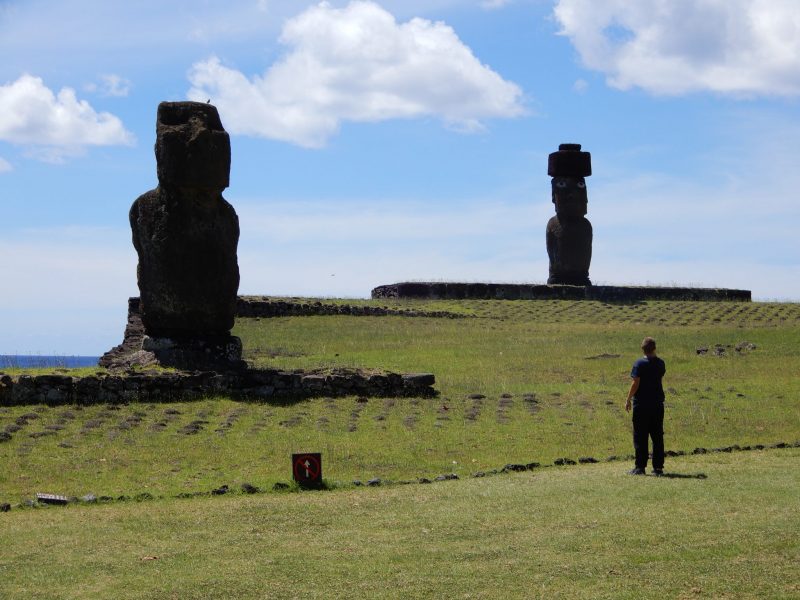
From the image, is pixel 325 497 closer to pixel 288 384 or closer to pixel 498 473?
pixel 498 473

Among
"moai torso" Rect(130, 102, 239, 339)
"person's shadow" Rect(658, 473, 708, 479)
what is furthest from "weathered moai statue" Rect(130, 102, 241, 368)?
"person's shadow" Rect(658, 473, 708, 479)

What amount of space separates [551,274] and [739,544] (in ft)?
152

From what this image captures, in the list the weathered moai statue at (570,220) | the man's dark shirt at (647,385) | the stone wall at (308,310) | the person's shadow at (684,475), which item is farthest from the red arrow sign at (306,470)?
the weathered moai statue at (570,220)

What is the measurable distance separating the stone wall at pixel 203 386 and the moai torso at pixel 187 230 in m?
2.16

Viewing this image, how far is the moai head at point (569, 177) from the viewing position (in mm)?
55469

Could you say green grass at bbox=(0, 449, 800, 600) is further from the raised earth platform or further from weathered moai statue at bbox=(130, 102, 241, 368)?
the raised earth platform

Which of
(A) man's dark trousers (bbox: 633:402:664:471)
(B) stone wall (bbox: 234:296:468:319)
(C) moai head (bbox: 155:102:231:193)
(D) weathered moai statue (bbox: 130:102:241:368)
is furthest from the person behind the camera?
(B) stone wall (bbox: 234:296:468:319)

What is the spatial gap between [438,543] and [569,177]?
1794 inches

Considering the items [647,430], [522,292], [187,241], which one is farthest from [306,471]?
[522,292]

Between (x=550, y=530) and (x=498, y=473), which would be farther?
(x=498, y=473)

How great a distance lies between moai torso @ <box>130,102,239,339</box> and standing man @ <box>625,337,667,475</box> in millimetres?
12296

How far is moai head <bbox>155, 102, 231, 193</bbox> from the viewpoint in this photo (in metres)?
24.8

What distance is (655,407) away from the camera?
15367 millimetres

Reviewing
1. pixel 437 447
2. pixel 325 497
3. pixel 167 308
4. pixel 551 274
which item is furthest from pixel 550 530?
pixel 551 274
